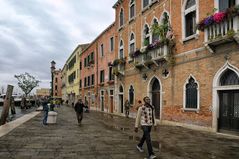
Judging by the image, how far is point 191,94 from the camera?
16.7m

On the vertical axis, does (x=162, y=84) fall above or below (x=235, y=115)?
above

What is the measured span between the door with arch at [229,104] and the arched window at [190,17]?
374 cm

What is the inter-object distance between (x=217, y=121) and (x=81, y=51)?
136 feet

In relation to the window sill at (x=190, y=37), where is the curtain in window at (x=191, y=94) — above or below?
below

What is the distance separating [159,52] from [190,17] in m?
3.19

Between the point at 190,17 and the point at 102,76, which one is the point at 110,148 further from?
the point at 102,76

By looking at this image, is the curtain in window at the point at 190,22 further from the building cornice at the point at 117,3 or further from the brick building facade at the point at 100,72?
the brick building facade at the point at 100,72

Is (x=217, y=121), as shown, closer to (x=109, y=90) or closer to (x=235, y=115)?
(x=235, y=115)

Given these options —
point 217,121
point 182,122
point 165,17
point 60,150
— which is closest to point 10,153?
point 60,150

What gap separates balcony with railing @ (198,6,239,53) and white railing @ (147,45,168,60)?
4172 mm

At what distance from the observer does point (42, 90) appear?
95875 mm

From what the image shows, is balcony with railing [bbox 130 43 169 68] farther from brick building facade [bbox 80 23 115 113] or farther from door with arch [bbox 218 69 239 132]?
brick building facade [bbox 80 23 115 113]

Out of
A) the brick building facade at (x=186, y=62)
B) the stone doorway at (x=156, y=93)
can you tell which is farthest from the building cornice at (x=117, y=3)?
the stone doorway at (x=156, y=93)

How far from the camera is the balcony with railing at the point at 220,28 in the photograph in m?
12.6
